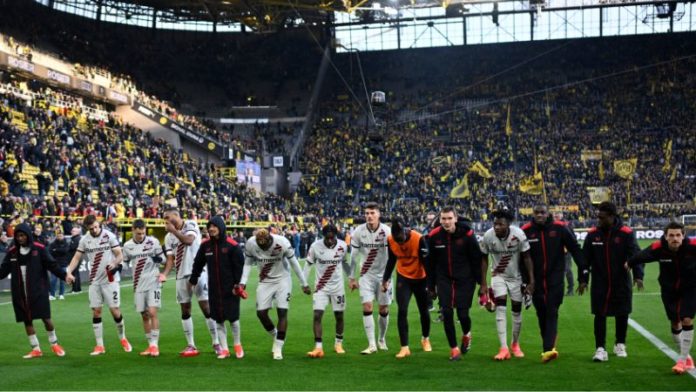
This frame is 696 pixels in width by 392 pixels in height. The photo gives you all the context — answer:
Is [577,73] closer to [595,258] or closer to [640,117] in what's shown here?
[640,117]

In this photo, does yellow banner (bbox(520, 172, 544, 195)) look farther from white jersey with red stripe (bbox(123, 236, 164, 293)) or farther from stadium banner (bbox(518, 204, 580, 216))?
white jersey with red stripe (bbox(123, 236, 164, 293))

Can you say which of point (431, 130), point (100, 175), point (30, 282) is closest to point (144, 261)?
point (30, 282)

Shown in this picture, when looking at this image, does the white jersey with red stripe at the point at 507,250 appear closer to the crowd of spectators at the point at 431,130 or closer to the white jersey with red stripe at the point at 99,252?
the white jersey with red stripe at the point at 99,252

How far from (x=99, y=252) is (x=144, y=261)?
2.46 ft

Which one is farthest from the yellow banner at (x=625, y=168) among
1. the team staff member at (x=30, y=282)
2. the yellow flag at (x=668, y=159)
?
the team staff member at (x=30, y=282)

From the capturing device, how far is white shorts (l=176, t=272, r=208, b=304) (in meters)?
12.2

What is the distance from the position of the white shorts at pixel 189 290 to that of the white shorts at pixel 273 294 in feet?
3.44

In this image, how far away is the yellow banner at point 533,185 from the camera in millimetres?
54037

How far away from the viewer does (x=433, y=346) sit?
1257 centimetres

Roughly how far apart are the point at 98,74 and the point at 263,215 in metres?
15.9

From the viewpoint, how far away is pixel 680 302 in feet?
33.7

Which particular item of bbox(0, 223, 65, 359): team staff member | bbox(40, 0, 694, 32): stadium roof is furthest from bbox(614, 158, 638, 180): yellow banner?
bbox(0, 223, 65, 359): team staff member

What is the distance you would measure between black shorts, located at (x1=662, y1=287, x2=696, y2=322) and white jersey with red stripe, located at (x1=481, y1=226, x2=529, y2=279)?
186 cm

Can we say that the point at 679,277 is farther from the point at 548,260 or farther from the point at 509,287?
the point at 509,287
